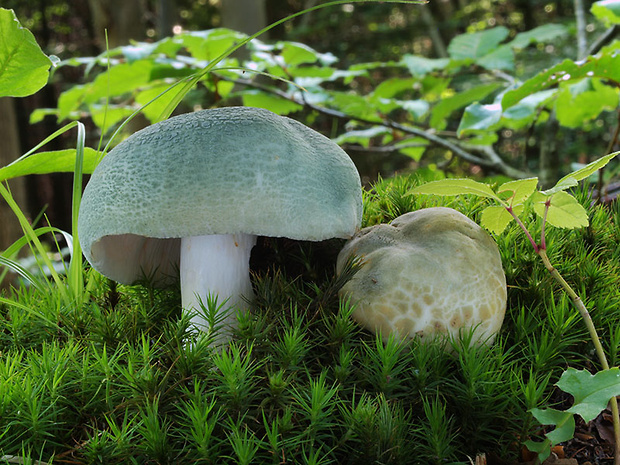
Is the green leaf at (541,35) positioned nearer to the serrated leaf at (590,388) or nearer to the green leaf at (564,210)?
the green leaf at (564,210)

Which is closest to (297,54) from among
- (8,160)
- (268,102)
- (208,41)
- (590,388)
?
(268,102)

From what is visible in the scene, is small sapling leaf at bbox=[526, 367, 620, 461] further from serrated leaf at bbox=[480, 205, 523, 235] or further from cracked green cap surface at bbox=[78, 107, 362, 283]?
cracked green cap surface at bbox=[78, 107, 362, 283]

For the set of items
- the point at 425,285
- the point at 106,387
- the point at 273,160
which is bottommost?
the point at 106,387

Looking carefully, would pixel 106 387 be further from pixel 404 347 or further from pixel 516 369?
pixel 516 369

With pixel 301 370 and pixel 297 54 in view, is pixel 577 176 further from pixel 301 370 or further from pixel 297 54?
pixel 297 54

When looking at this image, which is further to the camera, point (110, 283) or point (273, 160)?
point (110, 283)

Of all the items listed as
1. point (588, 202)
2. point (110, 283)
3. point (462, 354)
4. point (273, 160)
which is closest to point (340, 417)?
point (462, 354)

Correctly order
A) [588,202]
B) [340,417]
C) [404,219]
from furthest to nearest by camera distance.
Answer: [588,202] < [404,219] < [340,417]

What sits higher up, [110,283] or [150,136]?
[150,136]

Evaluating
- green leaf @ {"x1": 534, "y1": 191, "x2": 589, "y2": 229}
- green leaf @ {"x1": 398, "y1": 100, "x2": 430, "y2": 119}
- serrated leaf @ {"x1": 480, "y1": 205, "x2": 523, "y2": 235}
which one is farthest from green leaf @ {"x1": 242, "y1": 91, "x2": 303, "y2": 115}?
green leaf @ {"x1": 534, "y1": 191, "x2": 589, "y2": 229}
